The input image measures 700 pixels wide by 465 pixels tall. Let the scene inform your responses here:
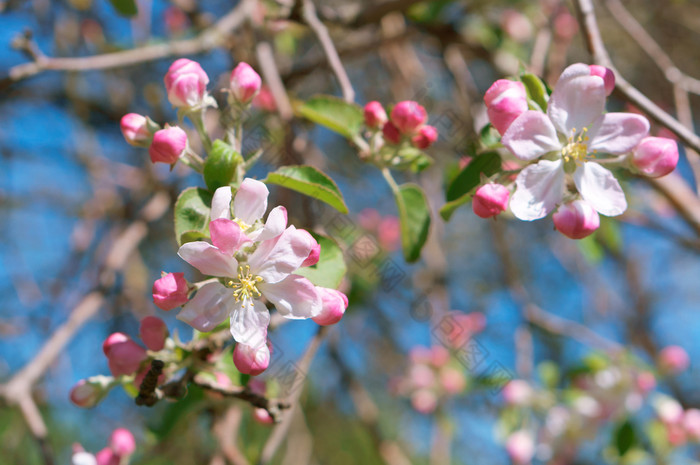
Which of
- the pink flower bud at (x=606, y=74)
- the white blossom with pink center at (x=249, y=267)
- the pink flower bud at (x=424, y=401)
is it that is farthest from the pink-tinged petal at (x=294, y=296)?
the pink flower bud at (x=424, y=401)

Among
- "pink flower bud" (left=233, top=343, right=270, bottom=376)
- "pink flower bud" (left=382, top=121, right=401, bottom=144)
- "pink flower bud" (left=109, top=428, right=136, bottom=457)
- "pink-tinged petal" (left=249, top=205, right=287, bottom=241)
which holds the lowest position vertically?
"pink flower bud" (left=109, top=428, right=136, bottom=457)

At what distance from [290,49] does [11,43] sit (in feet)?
4.37

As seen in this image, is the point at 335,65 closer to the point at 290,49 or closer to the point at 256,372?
the point at 256,372

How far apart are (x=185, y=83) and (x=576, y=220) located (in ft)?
2.21

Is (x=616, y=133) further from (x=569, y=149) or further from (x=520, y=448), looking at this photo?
(x=520, y=448)

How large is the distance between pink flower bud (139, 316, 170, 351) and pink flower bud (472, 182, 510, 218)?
567 millimetres

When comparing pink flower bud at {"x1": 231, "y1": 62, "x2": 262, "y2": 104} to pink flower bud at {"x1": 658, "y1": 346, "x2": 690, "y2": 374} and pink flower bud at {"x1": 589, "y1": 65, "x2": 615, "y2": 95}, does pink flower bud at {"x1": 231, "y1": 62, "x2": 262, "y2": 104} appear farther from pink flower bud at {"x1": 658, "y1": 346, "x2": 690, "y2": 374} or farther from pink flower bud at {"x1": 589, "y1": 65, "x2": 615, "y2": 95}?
pink flower bud at {"x1": 658, "y1": 346, "x2": 690, "y2": 374}

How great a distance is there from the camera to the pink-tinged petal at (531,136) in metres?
0.86

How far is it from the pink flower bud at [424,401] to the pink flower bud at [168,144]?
1.77m

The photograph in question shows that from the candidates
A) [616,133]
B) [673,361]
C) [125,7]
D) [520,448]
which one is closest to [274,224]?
[616,133]

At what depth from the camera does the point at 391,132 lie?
3.69ft

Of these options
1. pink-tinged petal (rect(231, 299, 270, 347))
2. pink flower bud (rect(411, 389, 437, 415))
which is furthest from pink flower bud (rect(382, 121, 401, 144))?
pink flower bud (rect(411, 389, 437, 415))

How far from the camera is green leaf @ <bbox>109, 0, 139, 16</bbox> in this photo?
1448mm

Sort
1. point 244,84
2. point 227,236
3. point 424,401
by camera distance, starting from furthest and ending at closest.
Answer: point 424,401
point 244,84
point 227,236
